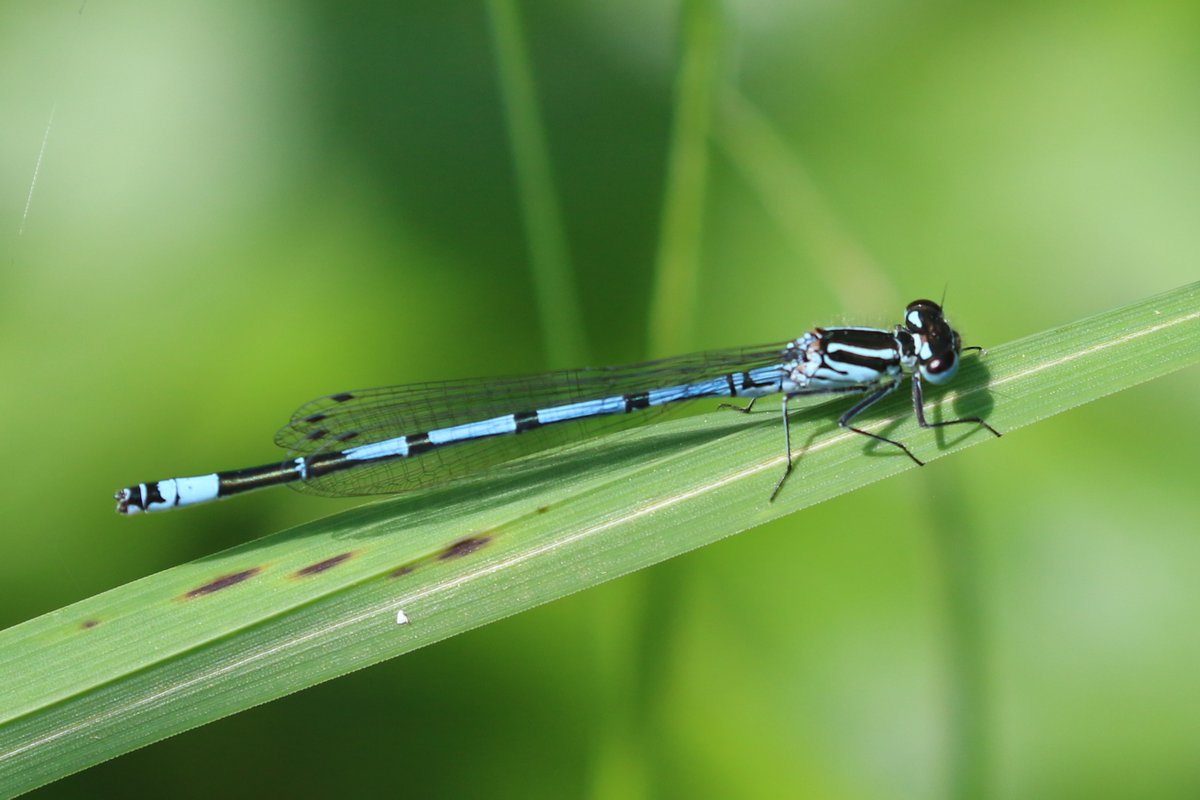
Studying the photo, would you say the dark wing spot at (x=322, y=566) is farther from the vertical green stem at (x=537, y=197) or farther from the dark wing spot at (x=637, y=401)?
the dark wing spot at (x=637, y=401)

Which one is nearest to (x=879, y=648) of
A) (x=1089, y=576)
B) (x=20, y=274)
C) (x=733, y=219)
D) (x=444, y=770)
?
(x=1089, y=576)

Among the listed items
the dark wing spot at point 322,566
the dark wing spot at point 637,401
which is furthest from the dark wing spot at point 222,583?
the dark wing spot at point 637,401

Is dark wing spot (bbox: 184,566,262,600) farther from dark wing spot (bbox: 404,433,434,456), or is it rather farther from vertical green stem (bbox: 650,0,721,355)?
vertical green stem (bbox: 650,0,721,355)

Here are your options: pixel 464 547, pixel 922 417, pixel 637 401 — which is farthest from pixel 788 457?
pixel 464 547

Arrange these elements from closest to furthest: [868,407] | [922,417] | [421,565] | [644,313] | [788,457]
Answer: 1. [421,565]
2. [788,457]
3. [922,417]
4. [868,407]
5. [644,313]

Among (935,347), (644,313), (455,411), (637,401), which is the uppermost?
(644,313)

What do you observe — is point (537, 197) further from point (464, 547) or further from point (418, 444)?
point (464, 547)
